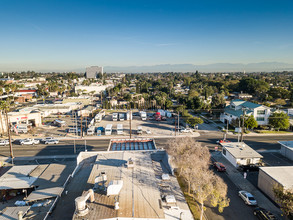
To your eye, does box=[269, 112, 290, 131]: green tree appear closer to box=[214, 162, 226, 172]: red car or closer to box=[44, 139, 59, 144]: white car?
box=[214, 162, 226, 172]: red car

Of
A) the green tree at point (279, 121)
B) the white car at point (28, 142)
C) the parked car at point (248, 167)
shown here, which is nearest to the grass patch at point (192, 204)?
the parked car at point (248, 167)

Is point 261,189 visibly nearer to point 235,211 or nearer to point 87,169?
point 235,211

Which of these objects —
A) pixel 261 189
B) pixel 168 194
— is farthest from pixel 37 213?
pixel 261 189

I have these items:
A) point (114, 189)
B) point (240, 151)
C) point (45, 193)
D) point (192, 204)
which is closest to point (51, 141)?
point (45, 193)

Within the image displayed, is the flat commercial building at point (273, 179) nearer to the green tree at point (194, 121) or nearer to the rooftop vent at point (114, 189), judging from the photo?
the rooftop vent at point (114, 189)

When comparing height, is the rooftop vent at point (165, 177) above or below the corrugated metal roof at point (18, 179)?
above

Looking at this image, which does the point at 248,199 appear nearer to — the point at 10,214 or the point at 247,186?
the point at 247,186
